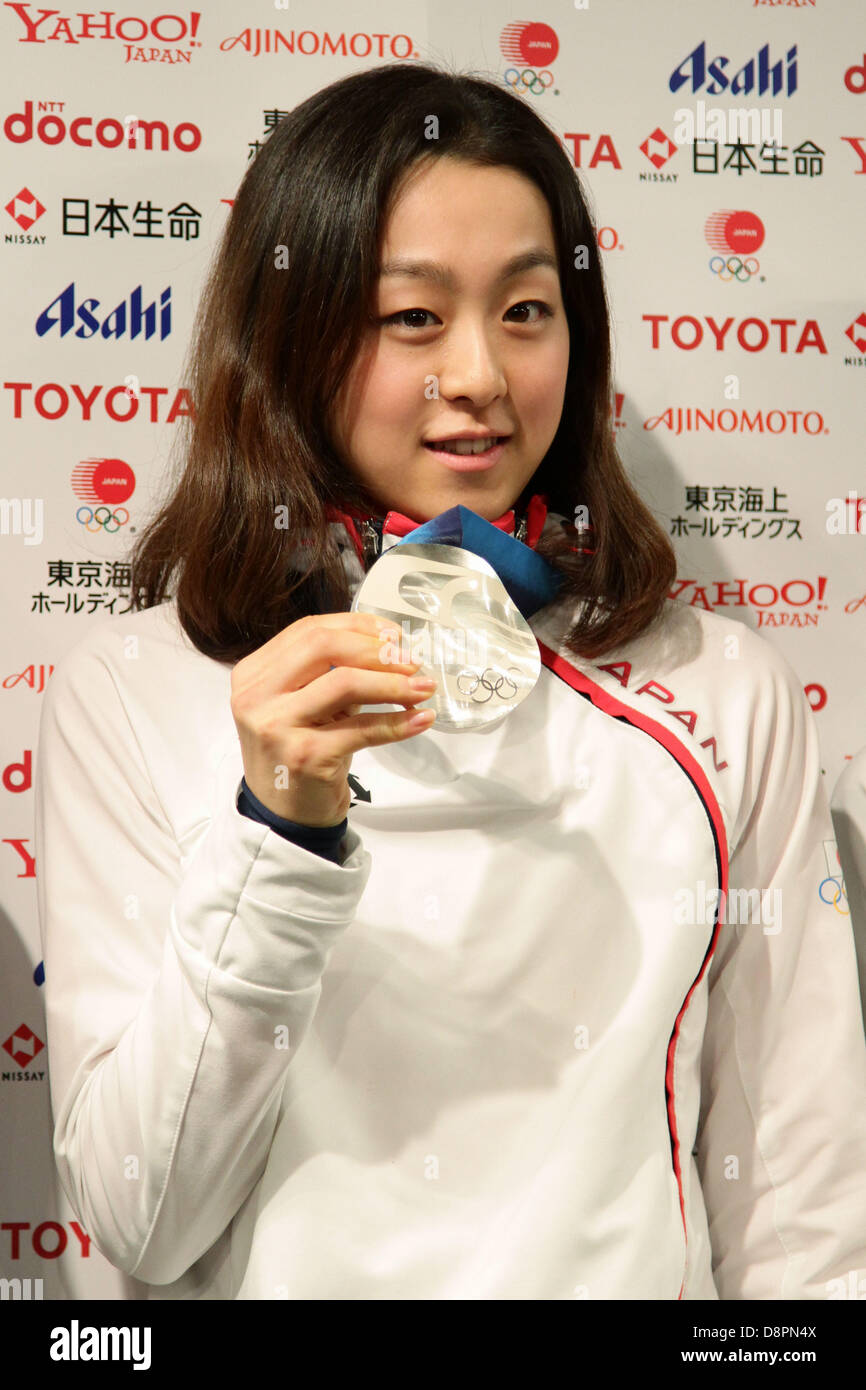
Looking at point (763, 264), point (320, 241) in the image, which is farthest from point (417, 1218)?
point (763, 264)

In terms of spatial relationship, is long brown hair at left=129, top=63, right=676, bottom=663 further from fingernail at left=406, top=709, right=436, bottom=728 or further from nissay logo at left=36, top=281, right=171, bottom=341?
fingernail at left=406, top=709, right=436, bottom=728

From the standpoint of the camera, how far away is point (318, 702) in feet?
2.92

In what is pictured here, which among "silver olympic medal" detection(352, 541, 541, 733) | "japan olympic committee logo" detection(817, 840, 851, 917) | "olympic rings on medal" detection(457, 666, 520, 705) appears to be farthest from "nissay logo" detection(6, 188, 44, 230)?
"japan olympic committee logo" detection(817, 840, 851, 917)

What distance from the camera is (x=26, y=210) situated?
1434 mm

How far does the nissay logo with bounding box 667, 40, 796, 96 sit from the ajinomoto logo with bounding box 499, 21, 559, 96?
138mm

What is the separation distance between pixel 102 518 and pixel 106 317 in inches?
8.3

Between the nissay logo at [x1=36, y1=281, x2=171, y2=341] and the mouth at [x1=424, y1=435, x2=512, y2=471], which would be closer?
the mouth at [x1=424, y1=435, x2=512, y2=471]

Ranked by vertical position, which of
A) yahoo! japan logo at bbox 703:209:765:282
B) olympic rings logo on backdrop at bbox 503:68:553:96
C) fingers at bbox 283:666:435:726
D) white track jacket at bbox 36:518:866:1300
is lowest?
white track jacket at bbox 36:518:866:1300

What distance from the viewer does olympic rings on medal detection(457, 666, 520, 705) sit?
1.02 meters

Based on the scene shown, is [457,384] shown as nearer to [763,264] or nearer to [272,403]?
[272,403]

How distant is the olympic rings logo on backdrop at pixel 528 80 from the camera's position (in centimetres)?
148

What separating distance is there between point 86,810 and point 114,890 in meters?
0.08

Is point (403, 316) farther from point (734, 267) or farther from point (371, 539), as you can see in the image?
point (734, 267)

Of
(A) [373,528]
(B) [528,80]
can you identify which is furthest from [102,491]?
(B) [528,80]
